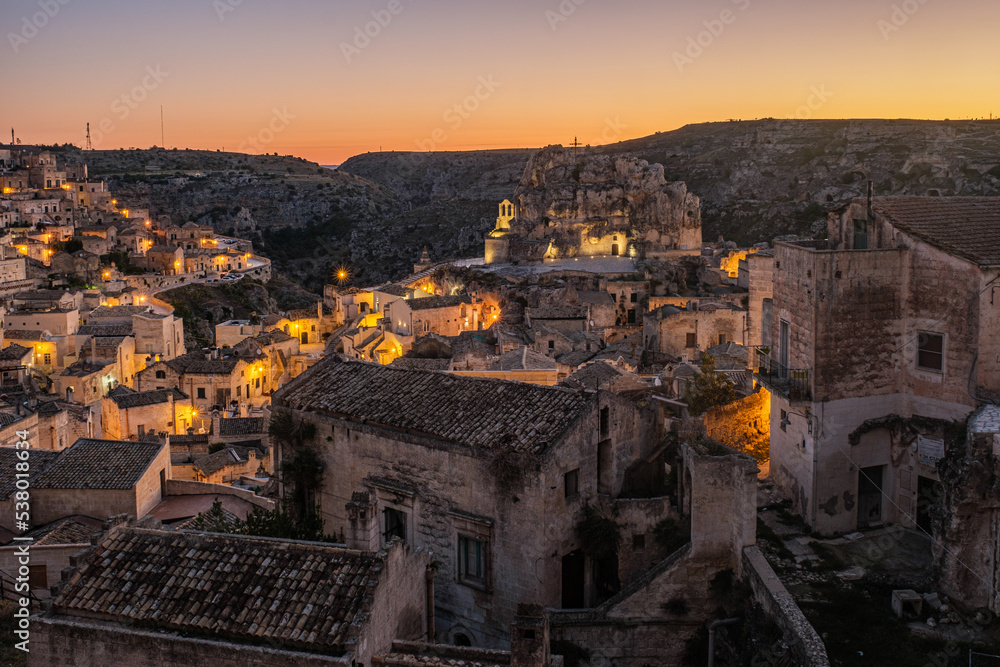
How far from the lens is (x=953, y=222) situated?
1362cm

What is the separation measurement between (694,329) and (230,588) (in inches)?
1218

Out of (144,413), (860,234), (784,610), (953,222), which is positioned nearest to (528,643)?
(784,610)

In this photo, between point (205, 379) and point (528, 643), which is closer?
point (528, 643)

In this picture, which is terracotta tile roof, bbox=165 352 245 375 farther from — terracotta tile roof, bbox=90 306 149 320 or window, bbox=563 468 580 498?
window, bbox=563 468 580 498

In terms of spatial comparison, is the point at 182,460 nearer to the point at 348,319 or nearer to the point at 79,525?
the point at 79,525

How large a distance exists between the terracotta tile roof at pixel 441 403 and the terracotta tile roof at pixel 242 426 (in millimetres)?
18334

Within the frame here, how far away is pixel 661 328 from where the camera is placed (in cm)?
3881

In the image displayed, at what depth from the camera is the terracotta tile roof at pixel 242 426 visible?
33.7 m

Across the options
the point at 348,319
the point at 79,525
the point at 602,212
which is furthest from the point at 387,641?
the point at 602,212

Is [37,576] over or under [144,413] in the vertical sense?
over

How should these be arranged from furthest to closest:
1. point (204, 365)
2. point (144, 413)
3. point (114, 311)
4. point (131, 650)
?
point (114, 311) → point (204, 365) → point (144, 413) → point (131, 650)

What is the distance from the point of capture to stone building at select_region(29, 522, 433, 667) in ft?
32.1

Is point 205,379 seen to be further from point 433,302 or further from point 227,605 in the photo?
point 227,605

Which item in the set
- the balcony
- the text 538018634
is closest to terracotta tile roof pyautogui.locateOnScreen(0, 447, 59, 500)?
the text 538018634
